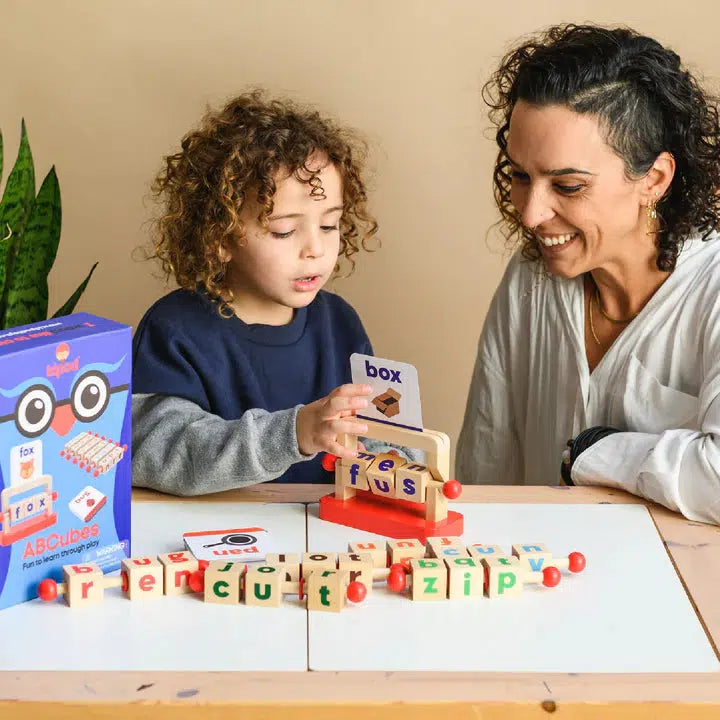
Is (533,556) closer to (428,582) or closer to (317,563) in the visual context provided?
(428,582)

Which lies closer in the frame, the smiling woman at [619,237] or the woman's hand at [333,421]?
the woman's hand at [333,421]

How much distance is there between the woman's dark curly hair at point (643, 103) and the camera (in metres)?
1.62

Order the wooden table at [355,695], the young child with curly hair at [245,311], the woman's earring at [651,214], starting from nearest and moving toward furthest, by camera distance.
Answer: the wooden table at [355,695] < the young child with curly hair at [245,311] < the woman's earring at [651,214]

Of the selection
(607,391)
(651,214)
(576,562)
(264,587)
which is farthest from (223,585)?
(651,214)

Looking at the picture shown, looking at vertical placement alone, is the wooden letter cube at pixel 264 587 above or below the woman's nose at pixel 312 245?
below

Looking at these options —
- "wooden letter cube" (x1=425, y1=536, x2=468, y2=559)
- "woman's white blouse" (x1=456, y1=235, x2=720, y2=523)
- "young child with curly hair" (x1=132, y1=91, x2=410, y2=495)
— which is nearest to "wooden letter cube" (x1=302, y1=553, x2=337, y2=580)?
"wooden letter cube" (x1=425, y1=536, x2=468, y2=559)

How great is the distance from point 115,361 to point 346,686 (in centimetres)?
40

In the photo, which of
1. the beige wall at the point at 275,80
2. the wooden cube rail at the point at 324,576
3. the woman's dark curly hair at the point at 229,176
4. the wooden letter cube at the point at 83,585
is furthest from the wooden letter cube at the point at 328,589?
the beige wall at the point at 275,80

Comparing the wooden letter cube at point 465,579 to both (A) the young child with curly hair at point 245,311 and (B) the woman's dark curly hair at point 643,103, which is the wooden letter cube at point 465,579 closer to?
(A) the young child with curly hair at point 245,311

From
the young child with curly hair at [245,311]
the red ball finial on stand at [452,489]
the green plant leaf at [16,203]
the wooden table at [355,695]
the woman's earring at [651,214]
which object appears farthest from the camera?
the green plant leaf at [16,203]

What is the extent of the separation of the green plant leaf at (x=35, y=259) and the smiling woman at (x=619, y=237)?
776 mm

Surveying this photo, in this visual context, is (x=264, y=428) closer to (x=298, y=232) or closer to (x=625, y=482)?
(x=298, y=232)

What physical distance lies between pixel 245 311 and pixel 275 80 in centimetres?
74

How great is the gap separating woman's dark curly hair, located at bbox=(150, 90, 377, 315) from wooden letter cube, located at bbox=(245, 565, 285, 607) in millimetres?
594
